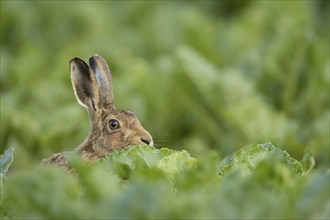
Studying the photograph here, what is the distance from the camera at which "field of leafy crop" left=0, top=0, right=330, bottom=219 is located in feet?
10.4

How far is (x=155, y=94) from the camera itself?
7926mm

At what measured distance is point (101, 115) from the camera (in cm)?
597

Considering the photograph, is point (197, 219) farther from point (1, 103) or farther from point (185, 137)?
point (185, 137)

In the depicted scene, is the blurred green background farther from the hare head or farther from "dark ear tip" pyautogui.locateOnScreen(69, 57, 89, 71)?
"dark ear tip" pyautogui.locateOnScreen(69, 57, 89, 71)

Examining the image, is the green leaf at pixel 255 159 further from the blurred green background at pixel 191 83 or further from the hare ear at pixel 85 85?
the blurred green background at pixel 191 83

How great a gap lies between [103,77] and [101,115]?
0.72ft

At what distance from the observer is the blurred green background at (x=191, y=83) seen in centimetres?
710

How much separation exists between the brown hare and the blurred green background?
0.53 m

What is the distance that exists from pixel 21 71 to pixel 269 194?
5703 millimetres

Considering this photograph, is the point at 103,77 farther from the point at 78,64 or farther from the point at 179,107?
the point at 179,107

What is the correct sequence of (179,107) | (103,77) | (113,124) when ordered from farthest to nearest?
(179,107) < (103,77) < (113,124)

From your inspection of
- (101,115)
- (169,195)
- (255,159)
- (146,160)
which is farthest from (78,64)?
(169,195)

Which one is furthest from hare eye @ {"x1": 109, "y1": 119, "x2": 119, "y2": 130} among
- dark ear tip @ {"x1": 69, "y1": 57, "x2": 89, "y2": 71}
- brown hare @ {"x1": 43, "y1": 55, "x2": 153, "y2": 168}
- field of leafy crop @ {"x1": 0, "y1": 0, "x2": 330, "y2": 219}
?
field of leafy crop @ {"x1": 0, "y1": 0, "x2": 330, "y2": 219}

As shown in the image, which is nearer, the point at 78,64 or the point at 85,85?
the point at 78,64
